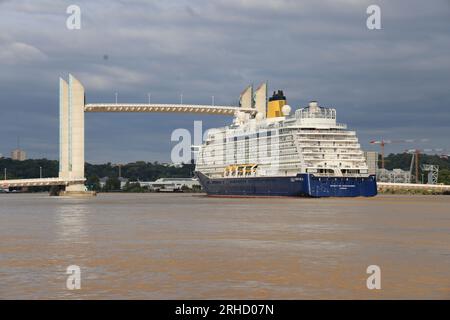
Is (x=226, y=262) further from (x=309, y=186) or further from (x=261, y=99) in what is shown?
(x=261, y=99)

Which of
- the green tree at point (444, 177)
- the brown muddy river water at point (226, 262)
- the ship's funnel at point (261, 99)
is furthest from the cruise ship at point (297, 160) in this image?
the green tree at point (444, 177)

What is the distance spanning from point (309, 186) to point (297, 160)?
4.76 meters

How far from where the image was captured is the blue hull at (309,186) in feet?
256

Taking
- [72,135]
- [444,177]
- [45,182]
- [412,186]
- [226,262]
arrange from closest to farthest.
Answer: [226,262]
[72,135]
[45,182]
[412,186]
[444,177]

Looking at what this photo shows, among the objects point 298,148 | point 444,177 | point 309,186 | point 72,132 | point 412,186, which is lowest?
point 412,186

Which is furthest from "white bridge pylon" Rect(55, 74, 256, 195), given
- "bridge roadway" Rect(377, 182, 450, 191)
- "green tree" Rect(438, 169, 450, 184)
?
"green tree" Rect(438, 169, 450, 184)

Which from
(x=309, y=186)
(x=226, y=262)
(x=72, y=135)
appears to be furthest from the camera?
(x=72, y=135)

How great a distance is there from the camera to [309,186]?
77.8m

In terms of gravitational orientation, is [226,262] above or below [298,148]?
below

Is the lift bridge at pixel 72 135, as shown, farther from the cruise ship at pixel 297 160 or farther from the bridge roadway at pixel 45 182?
the cruise ship at pixel 297 160

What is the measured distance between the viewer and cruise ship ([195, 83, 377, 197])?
79.4m

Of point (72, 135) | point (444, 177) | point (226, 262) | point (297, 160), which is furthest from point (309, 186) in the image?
point (444, 177)
